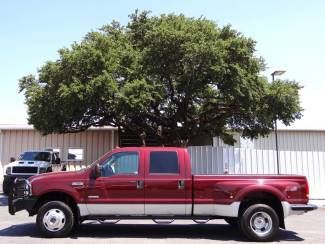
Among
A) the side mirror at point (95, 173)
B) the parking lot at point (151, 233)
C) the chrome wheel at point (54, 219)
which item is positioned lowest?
the parking lot at point (151, 233)

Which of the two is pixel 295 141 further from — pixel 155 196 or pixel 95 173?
pixel 95 173

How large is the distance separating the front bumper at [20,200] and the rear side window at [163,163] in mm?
2735

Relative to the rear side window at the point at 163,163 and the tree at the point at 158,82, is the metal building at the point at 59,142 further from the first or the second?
the rear side window at the point at 163,163

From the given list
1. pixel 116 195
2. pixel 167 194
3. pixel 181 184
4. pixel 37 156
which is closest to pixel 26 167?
pixel 37 156

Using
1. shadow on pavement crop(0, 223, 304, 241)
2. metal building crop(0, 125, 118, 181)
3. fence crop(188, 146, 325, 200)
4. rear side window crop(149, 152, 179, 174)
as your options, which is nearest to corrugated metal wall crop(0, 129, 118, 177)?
metal building crop(0, 125, 118, 181)

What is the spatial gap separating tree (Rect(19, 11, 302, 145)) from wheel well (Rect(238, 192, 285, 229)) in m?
8.53

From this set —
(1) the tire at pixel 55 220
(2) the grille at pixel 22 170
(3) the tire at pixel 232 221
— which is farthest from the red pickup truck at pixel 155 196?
(2) the grille at pixel 22 170

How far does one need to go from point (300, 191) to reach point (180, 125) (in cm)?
1344

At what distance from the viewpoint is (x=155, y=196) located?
33.6 feet

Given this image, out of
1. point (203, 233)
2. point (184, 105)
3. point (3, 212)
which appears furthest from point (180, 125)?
point (203, 233)

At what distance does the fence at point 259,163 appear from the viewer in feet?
64.1

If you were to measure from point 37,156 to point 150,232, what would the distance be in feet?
40.1

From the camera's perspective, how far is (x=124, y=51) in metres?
20.2

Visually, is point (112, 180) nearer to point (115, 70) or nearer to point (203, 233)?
point (203, 233)
